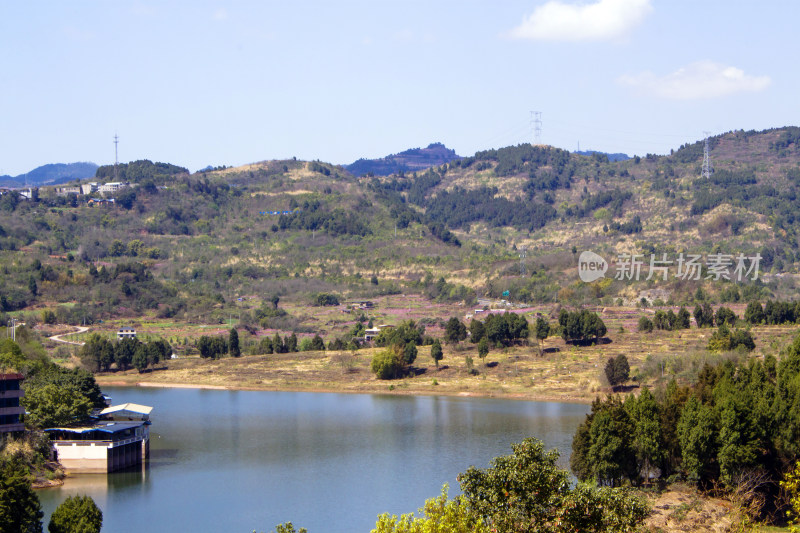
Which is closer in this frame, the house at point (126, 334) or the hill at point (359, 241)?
the house at point (126, 334)

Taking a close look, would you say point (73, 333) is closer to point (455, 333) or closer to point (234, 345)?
point (234, 345)

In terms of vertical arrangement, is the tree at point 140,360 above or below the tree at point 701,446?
above

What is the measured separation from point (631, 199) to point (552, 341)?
10248 cm

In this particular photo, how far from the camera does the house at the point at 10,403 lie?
140 ft

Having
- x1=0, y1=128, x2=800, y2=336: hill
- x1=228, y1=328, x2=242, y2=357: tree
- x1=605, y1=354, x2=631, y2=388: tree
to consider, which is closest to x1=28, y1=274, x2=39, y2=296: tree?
x1=0, y1=128, x2=800, y2=336: hill

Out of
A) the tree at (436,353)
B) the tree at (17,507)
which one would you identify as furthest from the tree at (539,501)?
the tree at (436,353)

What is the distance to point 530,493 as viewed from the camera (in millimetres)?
19516

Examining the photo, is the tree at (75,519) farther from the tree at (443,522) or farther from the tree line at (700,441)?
the tree line at (700,441)

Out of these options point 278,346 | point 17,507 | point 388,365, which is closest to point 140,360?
point 278,346

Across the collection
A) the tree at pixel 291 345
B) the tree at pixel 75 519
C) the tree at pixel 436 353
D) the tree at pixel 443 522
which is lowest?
the tree at pixel 75 519

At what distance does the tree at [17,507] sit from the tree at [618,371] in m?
42.8

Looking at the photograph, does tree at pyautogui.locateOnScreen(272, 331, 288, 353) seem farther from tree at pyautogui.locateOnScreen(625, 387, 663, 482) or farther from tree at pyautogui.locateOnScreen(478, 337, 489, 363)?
tree at pyautogui.locateOnScreen(625, 387, 663, 482)

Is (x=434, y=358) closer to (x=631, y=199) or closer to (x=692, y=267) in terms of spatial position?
(x=692, y=267)

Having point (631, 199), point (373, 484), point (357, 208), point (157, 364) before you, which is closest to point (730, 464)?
point (373, 484)
